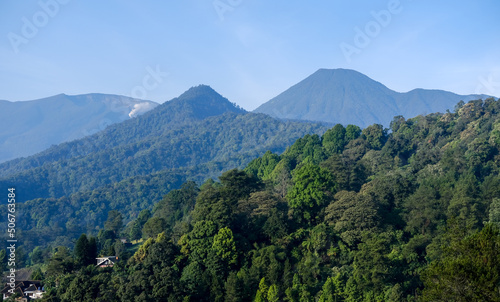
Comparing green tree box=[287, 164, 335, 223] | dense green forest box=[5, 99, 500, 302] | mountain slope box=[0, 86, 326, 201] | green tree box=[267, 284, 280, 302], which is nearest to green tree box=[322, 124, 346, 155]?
dense green forest box=[5, 99, 500, 302]

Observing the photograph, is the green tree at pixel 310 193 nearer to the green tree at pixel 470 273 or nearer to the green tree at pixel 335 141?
the green tree at pixel 470 273

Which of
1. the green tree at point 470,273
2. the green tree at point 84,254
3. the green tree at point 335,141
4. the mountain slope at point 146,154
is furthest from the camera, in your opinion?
the mountain slope at point 146,154

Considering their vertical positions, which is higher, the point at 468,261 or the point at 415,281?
the point at 468,261

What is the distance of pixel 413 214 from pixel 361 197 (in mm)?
3379

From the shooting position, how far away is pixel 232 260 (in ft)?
100

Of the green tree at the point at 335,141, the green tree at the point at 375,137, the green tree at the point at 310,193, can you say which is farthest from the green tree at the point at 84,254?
the green tree at the point at 375,137

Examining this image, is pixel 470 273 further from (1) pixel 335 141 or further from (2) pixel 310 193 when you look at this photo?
(1) pixel 335 141

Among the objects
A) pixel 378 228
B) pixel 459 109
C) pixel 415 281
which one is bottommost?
pixel 415 281

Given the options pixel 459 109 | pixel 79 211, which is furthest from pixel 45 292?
pixel 79 211

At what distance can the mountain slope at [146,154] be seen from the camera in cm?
13638

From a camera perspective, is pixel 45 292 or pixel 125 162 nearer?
pixel 45 292

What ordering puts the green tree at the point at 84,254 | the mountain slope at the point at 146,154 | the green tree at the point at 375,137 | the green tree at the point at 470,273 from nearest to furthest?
the green tree at the point at 470,273 → the green tree at the point at 84,254 → the green tree at the point at 375,137 → the mountain slope at the point at 146,154

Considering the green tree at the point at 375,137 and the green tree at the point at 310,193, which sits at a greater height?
the green tree at the point at 375,137

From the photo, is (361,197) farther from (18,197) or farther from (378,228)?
(18,197)
